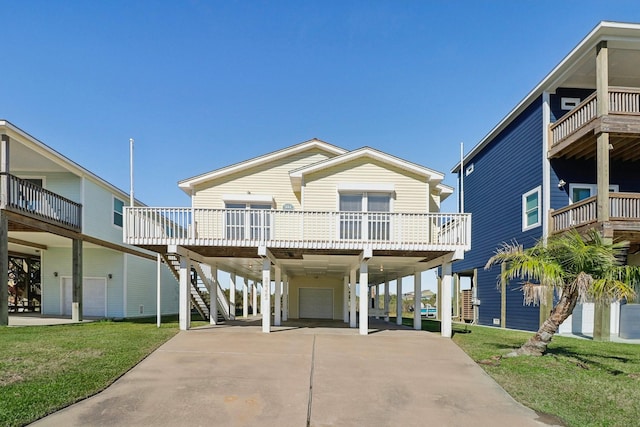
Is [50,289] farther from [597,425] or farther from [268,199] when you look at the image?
[597,425]

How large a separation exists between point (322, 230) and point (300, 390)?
7.15m

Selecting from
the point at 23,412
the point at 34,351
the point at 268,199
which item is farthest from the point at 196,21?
the point at 23,412

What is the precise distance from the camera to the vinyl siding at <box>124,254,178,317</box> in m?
21.3

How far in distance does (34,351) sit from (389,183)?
1122 cm

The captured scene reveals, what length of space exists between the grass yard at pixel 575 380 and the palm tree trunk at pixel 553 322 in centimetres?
27

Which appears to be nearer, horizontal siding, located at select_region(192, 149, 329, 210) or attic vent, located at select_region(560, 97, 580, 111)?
attic vent, located at select_region(560, 97, 580, 111)

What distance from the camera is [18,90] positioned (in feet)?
47.2

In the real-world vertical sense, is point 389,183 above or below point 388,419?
above

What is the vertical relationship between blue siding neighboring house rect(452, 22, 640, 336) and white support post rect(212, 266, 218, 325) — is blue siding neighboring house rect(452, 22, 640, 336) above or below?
above

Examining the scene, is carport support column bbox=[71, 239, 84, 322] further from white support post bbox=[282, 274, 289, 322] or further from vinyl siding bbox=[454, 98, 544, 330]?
vinyl siding bbox=[454, 98, 544, 330]

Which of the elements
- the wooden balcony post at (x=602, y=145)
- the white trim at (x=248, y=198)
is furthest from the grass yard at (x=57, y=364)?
the wooden balcony post at (x=602, y=145)

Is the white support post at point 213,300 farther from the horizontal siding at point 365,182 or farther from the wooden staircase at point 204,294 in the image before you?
the horizontal siding at point 365,182

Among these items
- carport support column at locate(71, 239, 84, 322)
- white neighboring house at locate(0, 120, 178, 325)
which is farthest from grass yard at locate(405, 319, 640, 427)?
carport support column at locate(71, 239, 84, 322)

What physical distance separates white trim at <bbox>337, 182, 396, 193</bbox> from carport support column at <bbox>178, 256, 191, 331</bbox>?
5.80m
